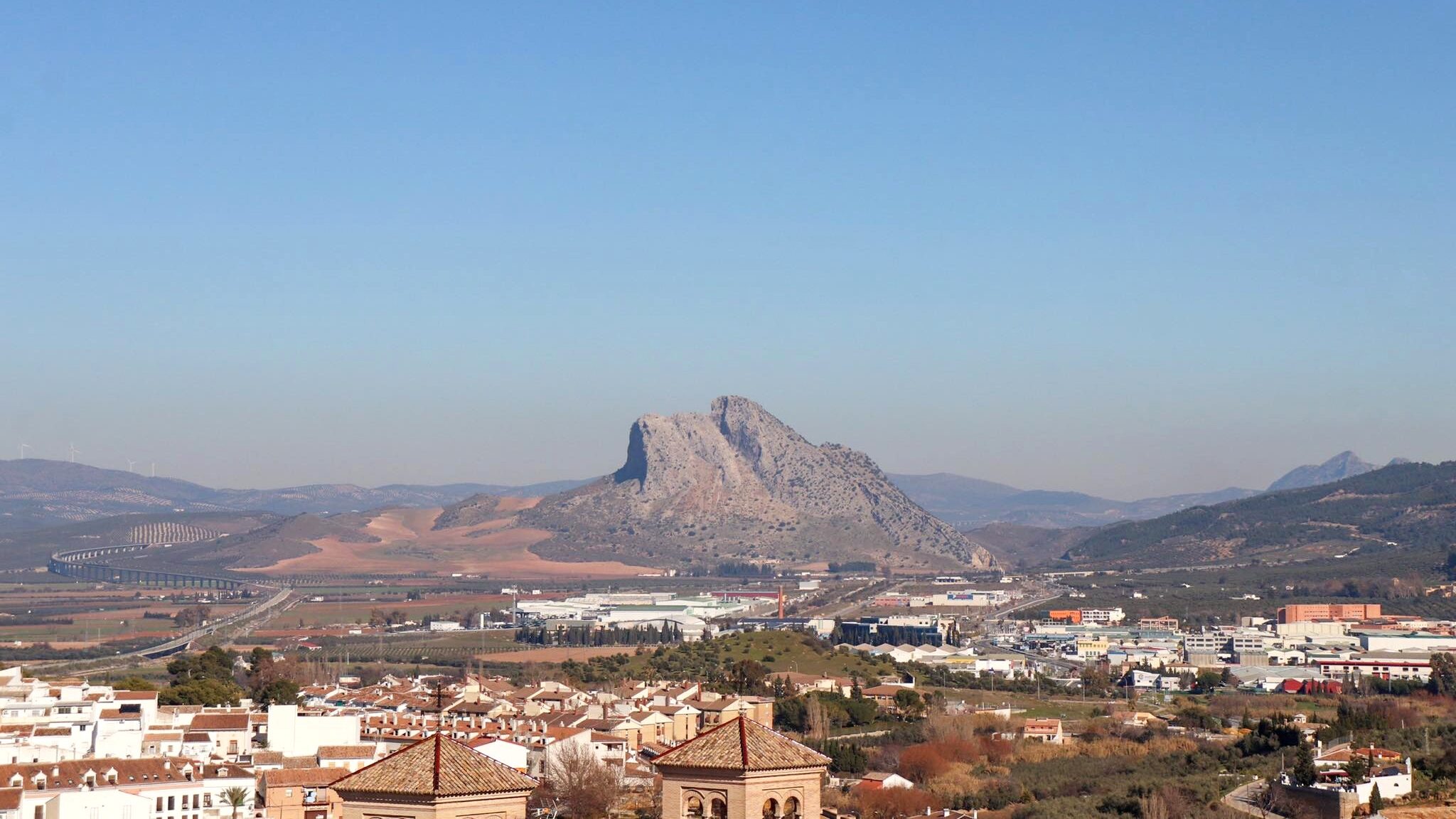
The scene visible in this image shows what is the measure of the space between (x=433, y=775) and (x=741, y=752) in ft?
8.91

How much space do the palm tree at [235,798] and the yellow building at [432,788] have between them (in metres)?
30.4

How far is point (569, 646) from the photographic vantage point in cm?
13425

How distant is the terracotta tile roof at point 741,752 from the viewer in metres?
19.4

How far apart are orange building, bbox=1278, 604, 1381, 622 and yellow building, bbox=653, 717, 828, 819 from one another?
5645 inches

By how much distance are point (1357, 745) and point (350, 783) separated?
53.7 meters

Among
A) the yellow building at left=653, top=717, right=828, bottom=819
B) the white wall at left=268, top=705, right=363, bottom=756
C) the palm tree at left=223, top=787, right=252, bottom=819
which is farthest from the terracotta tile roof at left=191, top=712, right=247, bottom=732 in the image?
the yellow building at left=653, top=717, right=828, bottom=819

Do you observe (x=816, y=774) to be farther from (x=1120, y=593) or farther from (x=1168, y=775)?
(x=1120, y=593)

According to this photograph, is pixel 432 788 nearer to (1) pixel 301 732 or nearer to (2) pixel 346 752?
(2) pixel 346 752

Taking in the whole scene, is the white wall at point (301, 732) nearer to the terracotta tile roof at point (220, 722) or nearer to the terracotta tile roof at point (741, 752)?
the terracotta tile roof at point (220, 722)

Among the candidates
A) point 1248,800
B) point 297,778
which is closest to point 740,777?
point 297,778

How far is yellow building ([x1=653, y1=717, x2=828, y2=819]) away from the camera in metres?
19.3

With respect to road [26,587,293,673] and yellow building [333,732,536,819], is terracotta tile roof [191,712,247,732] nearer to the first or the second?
yellow building [333,732,536,819]

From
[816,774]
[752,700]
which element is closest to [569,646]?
[752,700]

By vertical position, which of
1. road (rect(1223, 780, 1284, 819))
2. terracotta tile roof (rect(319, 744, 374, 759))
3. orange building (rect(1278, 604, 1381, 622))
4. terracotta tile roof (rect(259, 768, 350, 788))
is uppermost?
orange building (rect(1278, 604, 1381, 622))
